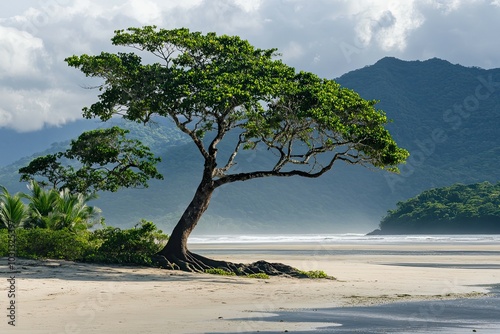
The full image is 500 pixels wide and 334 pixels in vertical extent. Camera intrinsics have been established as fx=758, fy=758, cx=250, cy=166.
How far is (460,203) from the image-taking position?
152m

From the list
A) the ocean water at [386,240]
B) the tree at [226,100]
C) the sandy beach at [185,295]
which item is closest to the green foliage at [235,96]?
the tree at [226,100]

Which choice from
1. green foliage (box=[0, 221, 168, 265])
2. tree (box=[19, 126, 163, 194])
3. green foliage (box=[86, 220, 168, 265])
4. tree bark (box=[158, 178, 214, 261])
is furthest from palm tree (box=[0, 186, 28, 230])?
tree bark (box=[158, 178, 214, 261])

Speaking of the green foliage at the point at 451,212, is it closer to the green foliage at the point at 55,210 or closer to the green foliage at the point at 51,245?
the green foliage at the point at 55,210

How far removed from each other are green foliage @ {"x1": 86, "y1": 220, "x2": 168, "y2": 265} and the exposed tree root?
0.71 m

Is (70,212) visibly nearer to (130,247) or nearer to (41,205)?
(41,205)

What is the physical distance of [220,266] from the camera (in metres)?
29.5

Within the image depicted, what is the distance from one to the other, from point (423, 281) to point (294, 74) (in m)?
9.06

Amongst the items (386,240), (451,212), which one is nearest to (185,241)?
(386,240)

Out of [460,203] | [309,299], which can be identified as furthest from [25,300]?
[460,203]

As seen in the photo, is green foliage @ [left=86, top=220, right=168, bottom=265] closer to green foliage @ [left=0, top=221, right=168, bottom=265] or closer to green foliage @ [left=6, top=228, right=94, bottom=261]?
green foliage @ [left=0, top=221, right=168, bottom=265]

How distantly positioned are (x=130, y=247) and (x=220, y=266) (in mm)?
3816

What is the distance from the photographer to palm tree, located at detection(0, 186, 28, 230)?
1276 inches

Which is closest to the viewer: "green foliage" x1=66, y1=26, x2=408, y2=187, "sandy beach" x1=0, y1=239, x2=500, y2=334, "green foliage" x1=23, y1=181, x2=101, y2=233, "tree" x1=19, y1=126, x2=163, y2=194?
"sandy beach" x1=0, y1=239, x2=500, y2=334

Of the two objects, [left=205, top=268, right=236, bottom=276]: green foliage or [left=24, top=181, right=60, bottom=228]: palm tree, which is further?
[left=24, top=181, right=60, bottom=228]: palm tree
